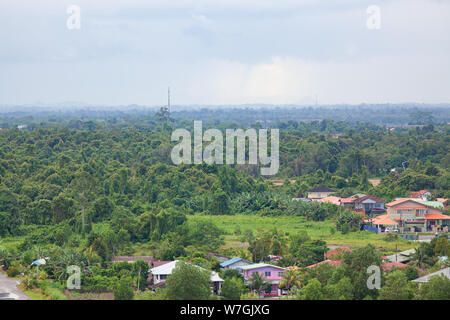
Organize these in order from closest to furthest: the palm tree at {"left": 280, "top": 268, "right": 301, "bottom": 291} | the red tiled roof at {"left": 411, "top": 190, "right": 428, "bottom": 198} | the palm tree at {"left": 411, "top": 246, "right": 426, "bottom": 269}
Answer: the palm tree at {"left": 280, "top": 268, "right": 301, "bottom": 291}, the palm tree at {"left": 411, "top": 246, "right": 426, "bottom": 269}, the red tiled roof at {"left": 411, "top": 190, "right": 428, "bottom": 198}

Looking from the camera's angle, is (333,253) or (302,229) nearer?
(333,253)

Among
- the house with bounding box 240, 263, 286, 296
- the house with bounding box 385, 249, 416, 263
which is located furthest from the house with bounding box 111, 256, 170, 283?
the house with bounding box 385, 249, 416, 263

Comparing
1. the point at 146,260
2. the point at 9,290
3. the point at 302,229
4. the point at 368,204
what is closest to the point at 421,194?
the point at 368,204

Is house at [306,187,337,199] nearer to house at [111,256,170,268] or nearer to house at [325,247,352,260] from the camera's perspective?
house at [325,247,352,260]

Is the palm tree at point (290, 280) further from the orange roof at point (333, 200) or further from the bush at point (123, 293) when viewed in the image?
the orange roof at point (333, 200)

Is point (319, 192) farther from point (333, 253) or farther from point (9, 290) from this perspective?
point (9, 290)

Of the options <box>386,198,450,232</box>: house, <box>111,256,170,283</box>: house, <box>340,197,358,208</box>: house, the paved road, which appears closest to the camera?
the paved road
